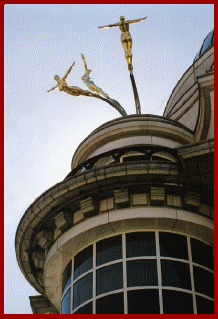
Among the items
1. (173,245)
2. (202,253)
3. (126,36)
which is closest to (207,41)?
(126,36)

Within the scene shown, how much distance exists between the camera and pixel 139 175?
1925 cm

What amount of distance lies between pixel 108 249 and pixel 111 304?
5.79 feet

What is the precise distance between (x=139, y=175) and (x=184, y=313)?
12.9 ft

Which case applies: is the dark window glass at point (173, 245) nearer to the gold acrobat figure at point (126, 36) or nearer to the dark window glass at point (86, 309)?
the dark window glass at point (86, 309)

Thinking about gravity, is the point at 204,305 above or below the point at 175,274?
below

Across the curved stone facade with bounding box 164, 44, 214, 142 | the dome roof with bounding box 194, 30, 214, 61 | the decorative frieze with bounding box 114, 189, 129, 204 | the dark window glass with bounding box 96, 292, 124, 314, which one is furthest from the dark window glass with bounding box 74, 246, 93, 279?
the dome roof with bounding box 194, 30, 214, 61

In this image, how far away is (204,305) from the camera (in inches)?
690

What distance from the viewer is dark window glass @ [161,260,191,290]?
17.6 m

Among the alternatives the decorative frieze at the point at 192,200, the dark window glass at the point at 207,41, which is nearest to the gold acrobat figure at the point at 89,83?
the decorative frieze at the point at 192,200

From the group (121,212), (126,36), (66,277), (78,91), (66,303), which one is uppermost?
(126,36)

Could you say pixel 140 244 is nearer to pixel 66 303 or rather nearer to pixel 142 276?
pixel 142 276

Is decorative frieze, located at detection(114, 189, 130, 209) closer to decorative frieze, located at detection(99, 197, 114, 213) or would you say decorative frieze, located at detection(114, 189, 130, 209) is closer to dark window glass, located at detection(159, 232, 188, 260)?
decorative frieze, located at detection(99, 197, 114, 213)

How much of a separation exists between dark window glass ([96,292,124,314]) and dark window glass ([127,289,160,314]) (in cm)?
22

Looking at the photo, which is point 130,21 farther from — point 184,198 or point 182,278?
point 182,278
